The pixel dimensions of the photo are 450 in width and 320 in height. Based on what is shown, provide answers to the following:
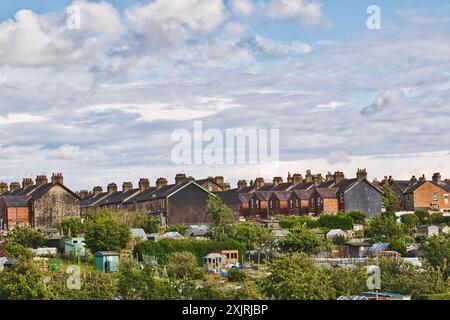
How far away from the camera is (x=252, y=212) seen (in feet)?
293

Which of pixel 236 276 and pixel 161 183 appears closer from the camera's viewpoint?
pixel 236 276

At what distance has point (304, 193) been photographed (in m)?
85.6

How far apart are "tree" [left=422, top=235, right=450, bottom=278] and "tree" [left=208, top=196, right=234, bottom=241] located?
54.3ft

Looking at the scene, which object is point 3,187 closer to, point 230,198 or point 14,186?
point 14,186

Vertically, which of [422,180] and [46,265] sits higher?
[422,180]

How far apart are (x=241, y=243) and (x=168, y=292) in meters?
23.5

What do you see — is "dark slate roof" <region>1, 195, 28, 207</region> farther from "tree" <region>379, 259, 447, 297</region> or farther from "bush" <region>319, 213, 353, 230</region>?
"tree" <region>379, 259, 447, 297</region>

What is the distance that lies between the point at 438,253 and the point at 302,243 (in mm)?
10385

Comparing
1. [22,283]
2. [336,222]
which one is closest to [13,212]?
[336,222]

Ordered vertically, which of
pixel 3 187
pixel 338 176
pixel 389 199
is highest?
pixel 338 176

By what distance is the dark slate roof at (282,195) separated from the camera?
3428 inches
